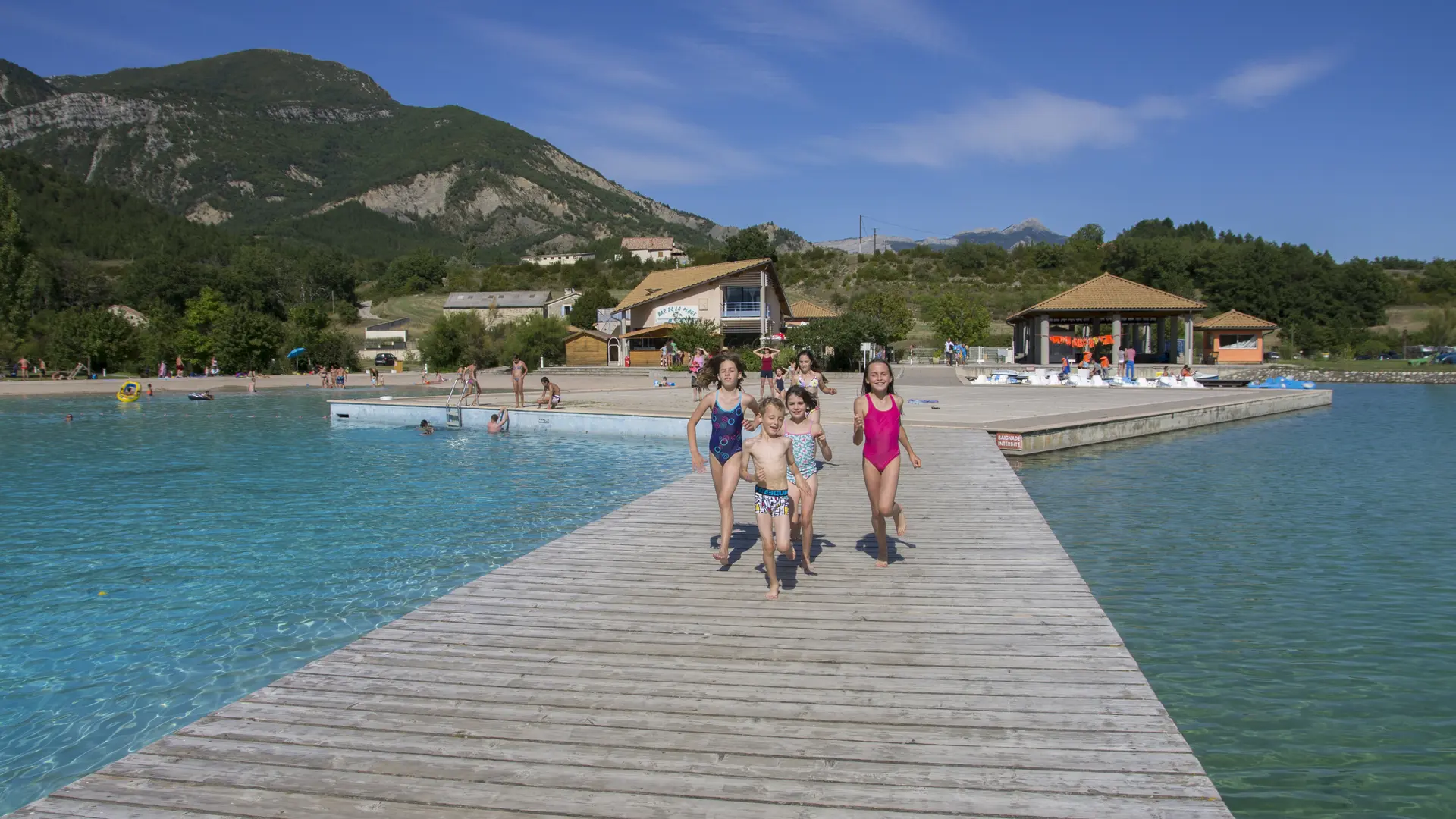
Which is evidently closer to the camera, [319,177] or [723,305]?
[723,305]

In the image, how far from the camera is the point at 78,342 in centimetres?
4853

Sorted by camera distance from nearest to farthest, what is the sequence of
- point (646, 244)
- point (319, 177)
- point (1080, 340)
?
1. point (1080, 340)
2. point (646, 244)
3. point (319, 177)

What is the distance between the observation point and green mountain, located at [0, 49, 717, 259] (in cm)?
15825

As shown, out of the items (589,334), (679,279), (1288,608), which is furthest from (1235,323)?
(1288,608)

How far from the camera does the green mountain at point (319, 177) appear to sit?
519ft

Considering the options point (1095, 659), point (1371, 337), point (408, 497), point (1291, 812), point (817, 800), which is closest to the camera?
point (817, 800)

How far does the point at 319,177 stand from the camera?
182750 millimetres

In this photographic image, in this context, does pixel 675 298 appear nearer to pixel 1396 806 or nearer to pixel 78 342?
pixel 78 342

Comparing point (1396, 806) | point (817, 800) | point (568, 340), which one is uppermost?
point (568, 340)

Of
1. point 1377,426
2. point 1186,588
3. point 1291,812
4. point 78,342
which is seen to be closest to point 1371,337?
point 1377,426

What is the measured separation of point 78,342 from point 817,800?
57.3m

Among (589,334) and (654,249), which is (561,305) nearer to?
(589,334)

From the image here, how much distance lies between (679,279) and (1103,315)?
24.9 meters

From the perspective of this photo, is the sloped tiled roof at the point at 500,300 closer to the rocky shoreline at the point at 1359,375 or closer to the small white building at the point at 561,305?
the small white building at the point at 561,305
